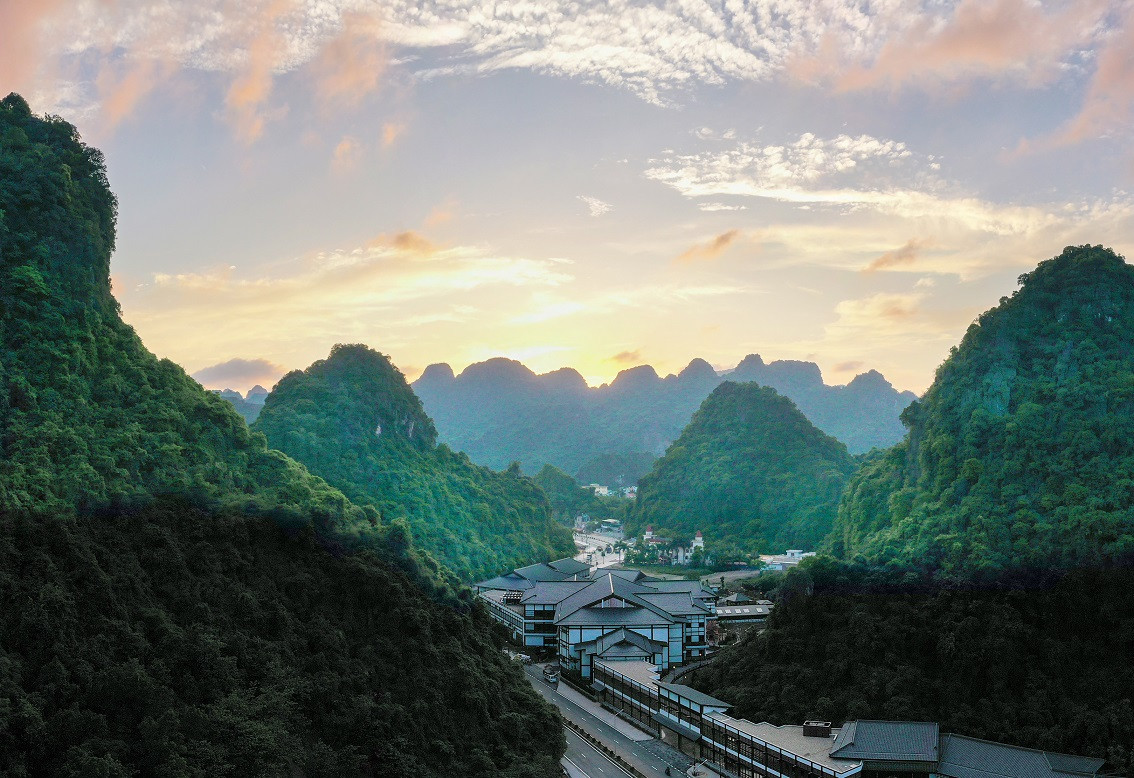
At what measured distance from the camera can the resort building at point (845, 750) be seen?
23.2 meters

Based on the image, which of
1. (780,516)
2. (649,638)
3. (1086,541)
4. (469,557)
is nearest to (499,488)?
(469,557)

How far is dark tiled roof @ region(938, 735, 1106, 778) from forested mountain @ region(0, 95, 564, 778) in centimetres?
1085

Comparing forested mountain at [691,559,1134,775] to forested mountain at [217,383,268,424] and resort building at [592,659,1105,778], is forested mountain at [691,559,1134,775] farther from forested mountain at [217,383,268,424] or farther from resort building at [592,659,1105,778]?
forested mountain at [217,383,268,424]

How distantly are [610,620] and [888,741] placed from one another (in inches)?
563

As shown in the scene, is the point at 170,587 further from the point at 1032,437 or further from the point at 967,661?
the point at 1032,437

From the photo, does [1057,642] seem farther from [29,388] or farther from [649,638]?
[29,388]

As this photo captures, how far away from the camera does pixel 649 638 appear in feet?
121

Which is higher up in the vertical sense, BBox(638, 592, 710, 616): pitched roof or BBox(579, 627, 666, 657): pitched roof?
BBox(638, 592, 710, 616): pitched roof

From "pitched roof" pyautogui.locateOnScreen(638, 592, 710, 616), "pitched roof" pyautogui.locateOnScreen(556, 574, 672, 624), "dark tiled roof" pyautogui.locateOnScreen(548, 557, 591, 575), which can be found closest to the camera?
"pitched roof" pyautogui.locateOnScreen(556, 574, 672, 624)

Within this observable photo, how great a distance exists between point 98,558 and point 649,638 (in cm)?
2310

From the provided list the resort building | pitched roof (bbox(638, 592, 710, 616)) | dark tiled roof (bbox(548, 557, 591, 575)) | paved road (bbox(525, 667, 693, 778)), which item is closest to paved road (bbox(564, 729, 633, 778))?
paved road (bbox(525, 667, 693, 778))

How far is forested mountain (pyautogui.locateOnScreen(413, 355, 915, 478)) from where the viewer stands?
159875 millimetres

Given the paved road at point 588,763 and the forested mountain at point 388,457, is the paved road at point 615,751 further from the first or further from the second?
the forested mountain at point 388,457

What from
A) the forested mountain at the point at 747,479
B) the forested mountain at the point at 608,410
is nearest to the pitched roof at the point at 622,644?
the forested mountain at the point at 747,479
